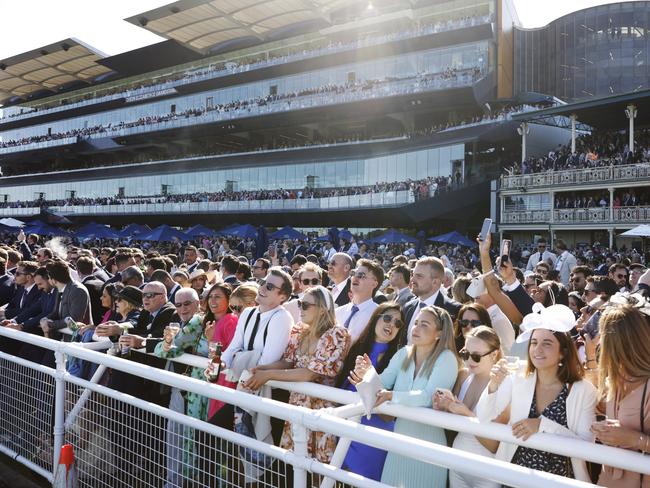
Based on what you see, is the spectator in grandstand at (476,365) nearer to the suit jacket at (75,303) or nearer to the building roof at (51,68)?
the suit jacket at (75,303)

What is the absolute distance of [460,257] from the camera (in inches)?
980

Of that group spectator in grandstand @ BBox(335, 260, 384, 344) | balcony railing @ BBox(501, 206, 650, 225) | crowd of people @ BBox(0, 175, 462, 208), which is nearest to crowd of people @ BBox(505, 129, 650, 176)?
balcony railing @ BBox(501, 206, 650, 225)

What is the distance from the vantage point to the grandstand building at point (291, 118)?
1371 inches

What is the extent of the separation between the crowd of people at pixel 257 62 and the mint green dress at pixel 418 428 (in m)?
36.2

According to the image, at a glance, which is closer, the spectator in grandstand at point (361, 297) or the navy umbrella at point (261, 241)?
the spectator in grandstand at point (361, 297)

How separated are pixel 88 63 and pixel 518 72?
43731mm

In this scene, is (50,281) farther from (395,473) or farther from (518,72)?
(518,72)

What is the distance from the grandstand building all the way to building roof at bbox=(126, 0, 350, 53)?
15cm

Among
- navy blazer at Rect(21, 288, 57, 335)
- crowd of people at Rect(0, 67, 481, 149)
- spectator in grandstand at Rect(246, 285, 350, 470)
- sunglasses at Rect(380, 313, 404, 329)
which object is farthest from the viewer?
crowd of people at Rect(0, 67, 481, 149)

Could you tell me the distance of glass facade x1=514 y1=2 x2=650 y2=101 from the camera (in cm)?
4569

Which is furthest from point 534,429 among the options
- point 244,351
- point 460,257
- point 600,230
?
point 600,230

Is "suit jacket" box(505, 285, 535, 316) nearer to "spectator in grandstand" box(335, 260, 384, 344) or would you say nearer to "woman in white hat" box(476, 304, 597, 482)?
"spectator in grandstand" box(335, 260, 384, 344)

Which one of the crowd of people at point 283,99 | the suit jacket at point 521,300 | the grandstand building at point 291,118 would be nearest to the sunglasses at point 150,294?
the suit jacket at point 521,300

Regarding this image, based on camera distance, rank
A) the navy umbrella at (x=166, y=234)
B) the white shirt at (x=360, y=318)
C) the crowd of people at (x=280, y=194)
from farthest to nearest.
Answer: the crowd of people at (x=280, y=194), the navy umbrella at (x=166, y=234), the white shirt at (x=360, y=318)
